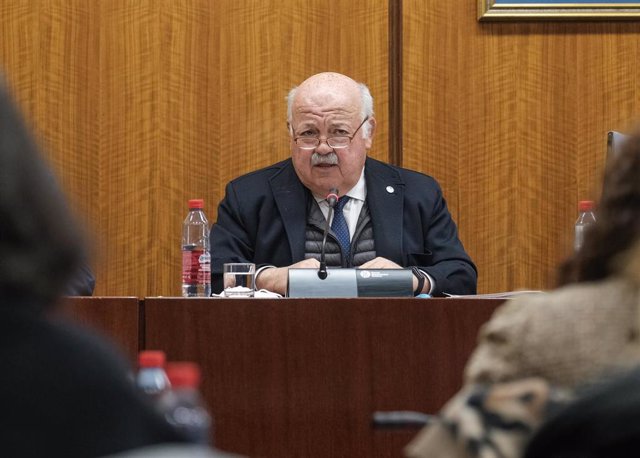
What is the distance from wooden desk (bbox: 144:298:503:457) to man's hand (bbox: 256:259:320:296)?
726 mm

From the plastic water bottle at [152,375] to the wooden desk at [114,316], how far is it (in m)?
1.11

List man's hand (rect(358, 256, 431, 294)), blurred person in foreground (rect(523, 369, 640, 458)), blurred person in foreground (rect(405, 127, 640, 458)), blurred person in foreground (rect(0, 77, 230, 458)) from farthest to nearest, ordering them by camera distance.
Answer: man's hand (rect(358, 256, 431, 294)) < blurred person in foreground (rect(405, 127, 640, 458)) < blurred person in foreground (rect(523, 369, 640, 458)) < blurred person in foreground (rect(0, 77, 230, 458))

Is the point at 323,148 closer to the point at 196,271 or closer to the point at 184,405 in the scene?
the point at 196,271

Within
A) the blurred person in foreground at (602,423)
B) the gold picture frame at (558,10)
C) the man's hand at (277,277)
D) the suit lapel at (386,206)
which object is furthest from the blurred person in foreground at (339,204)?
the blurred person in foreground at (602,423)

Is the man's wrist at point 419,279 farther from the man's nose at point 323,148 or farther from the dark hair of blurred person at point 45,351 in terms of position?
the dark hair of blurred person at point 45,351

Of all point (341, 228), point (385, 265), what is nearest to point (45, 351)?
point (385, 265)

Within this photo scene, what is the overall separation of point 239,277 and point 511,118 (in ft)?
5.27

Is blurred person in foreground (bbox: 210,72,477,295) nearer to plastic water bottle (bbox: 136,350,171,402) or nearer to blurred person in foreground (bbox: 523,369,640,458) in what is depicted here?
plastic water bottle (bbox: 136,350,171,402)

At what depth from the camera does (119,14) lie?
15.7 feet

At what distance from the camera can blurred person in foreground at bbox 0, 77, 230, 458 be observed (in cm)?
117

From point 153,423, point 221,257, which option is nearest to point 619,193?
point 153,423

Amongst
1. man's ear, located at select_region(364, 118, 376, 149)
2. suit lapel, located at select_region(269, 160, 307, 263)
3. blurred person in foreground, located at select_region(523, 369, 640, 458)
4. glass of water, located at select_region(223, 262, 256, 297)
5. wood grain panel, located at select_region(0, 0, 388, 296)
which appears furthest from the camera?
wood grain panel, located at select_region(0, 0, 388, 296)

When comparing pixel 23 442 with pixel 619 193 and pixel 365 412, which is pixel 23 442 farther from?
pixel 365 412

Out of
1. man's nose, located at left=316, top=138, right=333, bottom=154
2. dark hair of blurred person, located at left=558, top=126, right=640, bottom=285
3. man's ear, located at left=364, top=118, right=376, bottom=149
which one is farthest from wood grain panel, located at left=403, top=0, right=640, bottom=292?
dark hair of blurred person, located at left=558, top=126, right=640, bottom=285
